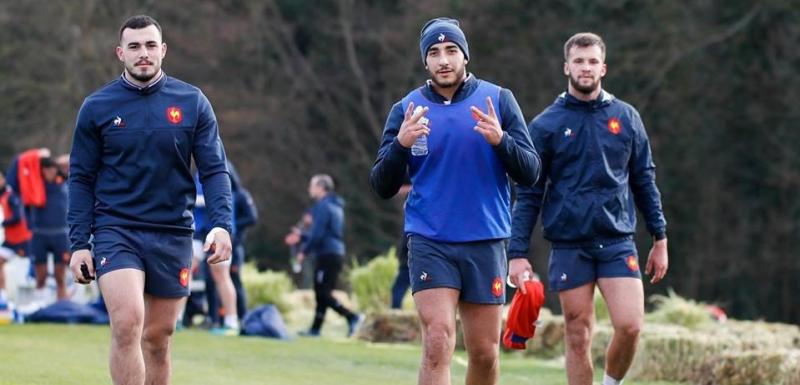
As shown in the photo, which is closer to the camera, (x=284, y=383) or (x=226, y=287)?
(x=284, y=383)

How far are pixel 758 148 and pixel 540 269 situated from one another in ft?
19.1

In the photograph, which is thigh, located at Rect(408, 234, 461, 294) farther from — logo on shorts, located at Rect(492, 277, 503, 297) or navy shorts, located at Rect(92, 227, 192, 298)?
navy shorts, located at Rect(92, 227, 192, 298)

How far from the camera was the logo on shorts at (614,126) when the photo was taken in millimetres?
9633

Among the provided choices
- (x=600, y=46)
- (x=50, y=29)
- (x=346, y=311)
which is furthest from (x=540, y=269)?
(x=600, y=46)

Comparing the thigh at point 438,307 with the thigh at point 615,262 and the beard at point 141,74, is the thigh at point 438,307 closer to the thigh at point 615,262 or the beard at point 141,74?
the thigh at point 615,262

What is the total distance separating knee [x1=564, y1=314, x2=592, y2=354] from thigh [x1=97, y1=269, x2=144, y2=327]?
2735mm

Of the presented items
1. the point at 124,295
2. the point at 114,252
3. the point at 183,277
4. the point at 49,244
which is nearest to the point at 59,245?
the point at 49,244

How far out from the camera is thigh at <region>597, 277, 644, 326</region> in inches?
372

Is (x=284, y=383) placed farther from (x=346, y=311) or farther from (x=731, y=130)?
(x=731, y=130)

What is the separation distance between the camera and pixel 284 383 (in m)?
12.1

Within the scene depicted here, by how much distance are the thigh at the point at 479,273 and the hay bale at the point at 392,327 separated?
9.34 meters

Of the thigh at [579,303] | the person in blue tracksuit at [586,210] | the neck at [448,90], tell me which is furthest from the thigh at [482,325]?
the thigh at [579,303]

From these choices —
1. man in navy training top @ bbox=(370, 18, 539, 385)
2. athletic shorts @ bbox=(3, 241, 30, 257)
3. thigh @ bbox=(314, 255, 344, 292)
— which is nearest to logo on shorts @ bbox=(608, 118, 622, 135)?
man in navy training top @ bbox=(370, 18, 539, 385)

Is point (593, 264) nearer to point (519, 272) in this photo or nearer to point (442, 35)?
point (519, 272)
